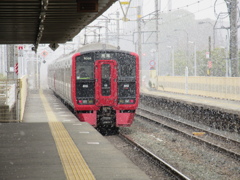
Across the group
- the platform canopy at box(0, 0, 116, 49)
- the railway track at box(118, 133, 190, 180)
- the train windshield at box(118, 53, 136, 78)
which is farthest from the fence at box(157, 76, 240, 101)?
the platform canopy at box(0, 0, 116, 49)

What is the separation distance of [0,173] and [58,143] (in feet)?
9.34

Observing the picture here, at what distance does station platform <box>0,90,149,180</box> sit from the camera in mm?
6818

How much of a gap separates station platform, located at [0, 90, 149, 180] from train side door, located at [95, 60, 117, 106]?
316 cm

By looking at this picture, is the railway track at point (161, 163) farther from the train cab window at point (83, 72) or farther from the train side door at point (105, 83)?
the train cab window at point (83, 72)

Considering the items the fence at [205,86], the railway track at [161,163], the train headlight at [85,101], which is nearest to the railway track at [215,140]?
the railway track at [161,163]

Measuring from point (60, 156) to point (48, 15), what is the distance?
3.45 m

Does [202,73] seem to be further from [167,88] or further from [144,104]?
[144,104]

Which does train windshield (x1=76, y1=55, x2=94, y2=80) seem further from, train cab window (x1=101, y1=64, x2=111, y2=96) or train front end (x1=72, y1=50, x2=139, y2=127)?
train cab window (x1=101, y1=64, x2=111, y2=96)

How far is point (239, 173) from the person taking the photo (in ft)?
32.6

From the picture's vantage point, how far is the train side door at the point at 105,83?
15562 millimetres

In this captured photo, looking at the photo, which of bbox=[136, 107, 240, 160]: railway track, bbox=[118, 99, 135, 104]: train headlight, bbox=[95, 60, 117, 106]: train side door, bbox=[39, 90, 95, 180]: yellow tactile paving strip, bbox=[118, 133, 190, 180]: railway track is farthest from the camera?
bbox=[118, 99, 135, 104]: train headlight

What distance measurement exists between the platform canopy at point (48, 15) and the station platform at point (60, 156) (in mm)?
2573

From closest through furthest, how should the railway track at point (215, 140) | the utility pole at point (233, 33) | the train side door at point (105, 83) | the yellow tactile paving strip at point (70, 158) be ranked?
the yellow tactile paving strip at point (70, 158)
the railway track at point (215, 140)
the train side door at point (105, 83)
the utility pole at point (233, 33)

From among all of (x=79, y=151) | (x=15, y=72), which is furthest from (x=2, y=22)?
(x=15, y=72)
